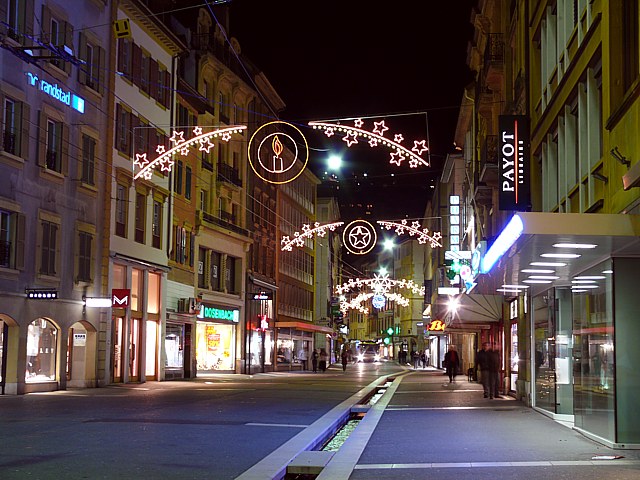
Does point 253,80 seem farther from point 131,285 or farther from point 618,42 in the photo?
point 618,42

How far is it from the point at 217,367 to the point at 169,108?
17.8m

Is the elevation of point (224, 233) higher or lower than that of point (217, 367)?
higher

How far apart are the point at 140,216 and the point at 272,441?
2529cm

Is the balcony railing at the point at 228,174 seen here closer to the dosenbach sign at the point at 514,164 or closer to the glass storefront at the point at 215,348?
the glass storefront at the point at 215,348

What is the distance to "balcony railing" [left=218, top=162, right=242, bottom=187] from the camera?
53.2 metres

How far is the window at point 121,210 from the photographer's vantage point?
3734 cm

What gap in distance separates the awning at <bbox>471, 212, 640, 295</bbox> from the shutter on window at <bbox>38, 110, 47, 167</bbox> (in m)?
18.3

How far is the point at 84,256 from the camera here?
112 feet

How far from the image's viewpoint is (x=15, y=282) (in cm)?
2931

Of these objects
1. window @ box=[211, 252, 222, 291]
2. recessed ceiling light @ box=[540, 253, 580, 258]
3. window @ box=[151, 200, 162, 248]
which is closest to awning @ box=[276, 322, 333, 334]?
window @ box=[211, 252, 222, 291]

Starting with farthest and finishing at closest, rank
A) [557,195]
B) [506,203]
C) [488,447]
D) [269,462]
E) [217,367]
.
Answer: [217,367], [506,203], [557,195], [488,447], [269,462]

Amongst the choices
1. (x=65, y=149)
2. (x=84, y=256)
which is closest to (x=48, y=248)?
(x=84, y=256)

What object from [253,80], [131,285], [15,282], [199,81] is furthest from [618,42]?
[253,80]

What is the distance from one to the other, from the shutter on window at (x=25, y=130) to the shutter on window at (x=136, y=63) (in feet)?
29.4
